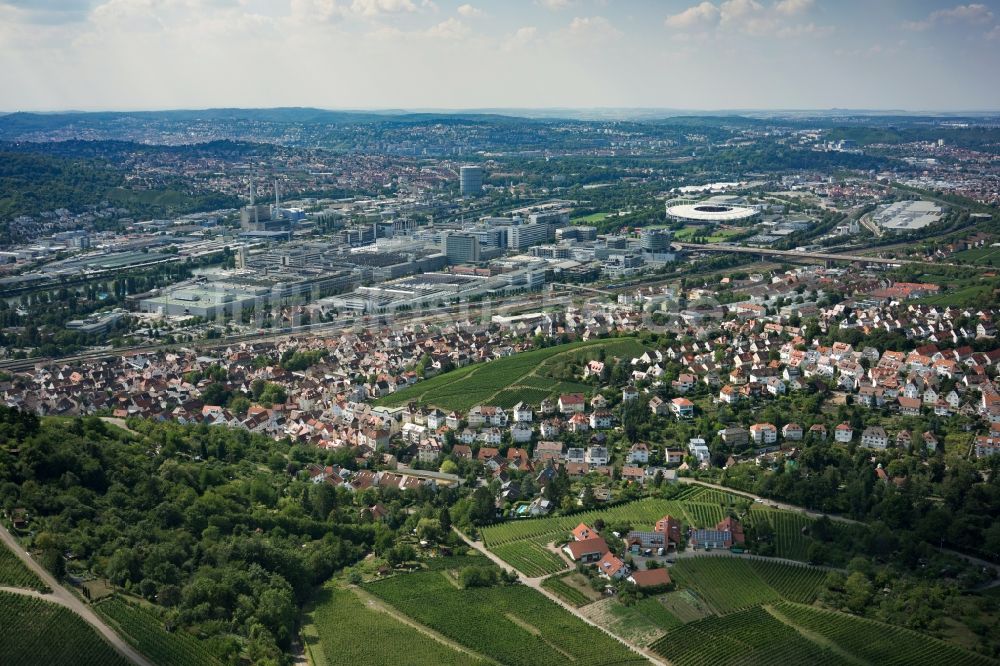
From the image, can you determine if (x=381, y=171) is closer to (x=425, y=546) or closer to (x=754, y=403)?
(x=754, y=403)

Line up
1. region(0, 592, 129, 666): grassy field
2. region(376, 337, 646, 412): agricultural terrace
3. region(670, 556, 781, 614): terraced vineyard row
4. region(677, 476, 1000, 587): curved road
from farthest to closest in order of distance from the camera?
region(376, 337, 646, 412): agricultural terrace, region(677, 476, 1000, 587): curved road, region(670, 556, 781, 614): terraced vineyard row, region(0, 592, 129, 666): grassy field

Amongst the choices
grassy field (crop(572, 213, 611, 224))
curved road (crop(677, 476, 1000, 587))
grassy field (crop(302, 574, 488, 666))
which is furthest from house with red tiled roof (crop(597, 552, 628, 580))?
grassy field (crop(572, 213, 611, 224))

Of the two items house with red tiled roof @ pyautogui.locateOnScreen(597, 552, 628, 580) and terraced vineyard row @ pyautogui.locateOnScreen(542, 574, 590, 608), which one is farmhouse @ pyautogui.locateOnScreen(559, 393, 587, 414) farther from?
terraced vineyard row @ pyautogui.locateOnScreen(542, 574, 590, 608)

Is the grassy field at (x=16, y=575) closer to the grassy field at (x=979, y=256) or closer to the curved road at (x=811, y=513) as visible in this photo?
the curved road at (x=811, y=513)

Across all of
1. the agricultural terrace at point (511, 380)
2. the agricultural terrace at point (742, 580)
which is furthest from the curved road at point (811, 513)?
the agricultural terrace at point (511, 380)

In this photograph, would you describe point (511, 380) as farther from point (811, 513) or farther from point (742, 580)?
point (742, 580)
